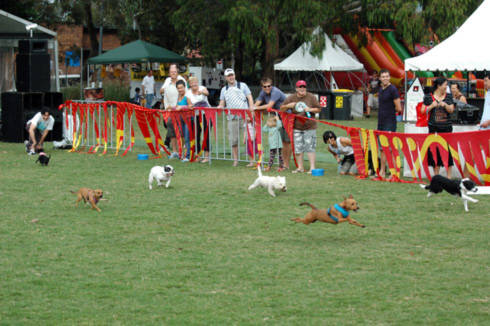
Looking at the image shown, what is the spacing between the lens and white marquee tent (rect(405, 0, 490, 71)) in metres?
14.6

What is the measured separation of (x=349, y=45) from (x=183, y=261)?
3054cm

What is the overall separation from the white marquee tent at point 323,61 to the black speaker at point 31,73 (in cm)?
1330

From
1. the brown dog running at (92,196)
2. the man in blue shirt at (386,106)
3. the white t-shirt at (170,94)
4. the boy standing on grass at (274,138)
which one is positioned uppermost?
the white t-shirt at (170,94)

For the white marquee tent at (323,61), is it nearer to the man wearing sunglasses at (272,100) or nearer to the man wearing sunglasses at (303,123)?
the man wearing sunglasses at (272,100)

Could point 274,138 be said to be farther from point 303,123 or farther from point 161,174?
point 161,174

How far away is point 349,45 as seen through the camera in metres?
36.9

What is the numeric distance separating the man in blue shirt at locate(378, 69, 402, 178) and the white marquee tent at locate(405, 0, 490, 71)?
1.84 metres

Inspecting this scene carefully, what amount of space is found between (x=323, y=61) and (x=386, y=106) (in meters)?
19.0

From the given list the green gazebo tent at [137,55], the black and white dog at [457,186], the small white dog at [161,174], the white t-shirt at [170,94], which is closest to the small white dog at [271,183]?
the small white dog at [161,174]

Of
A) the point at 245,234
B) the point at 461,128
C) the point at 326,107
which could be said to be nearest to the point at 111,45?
the point at 326,107

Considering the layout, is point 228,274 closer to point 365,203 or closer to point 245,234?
point 245,234

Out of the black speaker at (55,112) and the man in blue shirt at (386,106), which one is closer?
the man in blue shirt at (386,106)

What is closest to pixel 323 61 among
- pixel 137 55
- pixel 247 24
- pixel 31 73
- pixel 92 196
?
pixel 247 24

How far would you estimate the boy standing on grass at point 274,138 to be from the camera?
47.1 feet
